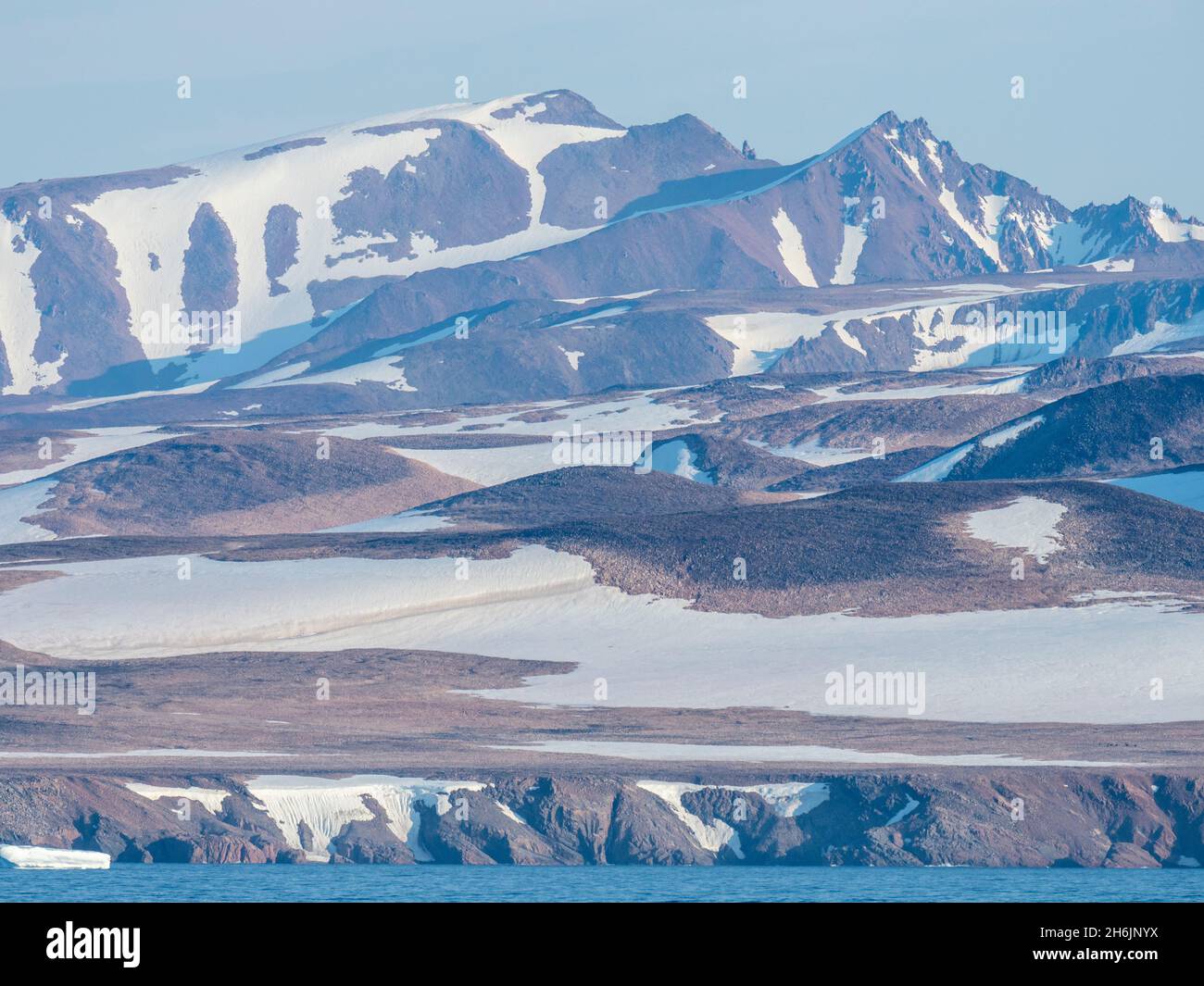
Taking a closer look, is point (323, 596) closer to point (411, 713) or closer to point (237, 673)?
point (237, 673)

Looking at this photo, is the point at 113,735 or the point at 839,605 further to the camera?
the point at 839,605

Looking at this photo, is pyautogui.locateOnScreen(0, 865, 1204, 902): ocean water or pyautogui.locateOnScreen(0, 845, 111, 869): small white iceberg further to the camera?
pyautogui.locateOnScreen(0, 845, 111, 869): small white iceberg

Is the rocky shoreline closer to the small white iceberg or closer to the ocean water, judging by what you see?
the ocean water

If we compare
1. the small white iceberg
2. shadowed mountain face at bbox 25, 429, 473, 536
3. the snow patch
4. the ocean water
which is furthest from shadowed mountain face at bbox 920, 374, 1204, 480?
the small white iceberg

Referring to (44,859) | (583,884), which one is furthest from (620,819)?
(44,859)
